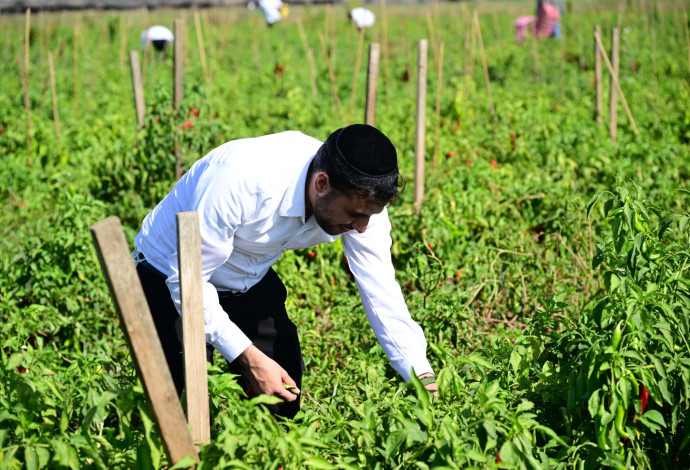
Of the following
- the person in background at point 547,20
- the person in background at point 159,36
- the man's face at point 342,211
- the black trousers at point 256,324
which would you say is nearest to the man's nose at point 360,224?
the man's face at point 342,211

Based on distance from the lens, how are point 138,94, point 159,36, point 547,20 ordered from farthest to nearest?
point 547,20 → point 159,36 → point 138,94

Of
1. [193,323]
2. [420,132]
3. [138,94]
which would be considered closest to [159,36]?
[138,94]

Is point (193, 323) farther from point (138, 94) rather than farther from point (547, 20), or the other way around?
point (547, 20)

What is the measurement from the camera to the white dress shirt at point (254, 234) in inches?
76.6

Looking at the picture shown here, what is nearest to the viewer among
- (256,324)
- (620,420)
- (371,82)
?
(620,420)

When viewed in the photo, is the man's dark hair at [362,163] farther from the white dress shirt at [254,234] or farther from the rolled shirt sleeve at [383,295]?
the rolled shirt sleeve at [383,295]

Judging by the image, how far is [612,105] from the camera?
613 cm

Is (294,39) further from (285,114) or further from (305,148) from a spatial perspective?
(305,148)

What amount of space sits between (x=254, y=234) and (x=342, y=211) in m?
0.30

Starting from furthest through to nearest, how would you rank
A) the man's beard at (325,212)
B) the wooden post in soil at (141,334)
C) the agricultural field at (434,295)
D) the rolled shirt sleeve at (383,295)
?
the rolled shirt sleeve at (383,295) → the man's beard at (325,212) → the agricultural field at (434,295) → the wooden post in soil at (141,334)

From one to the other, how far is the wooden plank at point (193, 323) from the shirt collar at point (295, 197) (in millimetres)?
446

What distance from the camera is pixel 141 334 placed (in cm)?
158

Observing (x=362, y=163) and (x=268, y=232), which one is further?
(x=268, y=232)

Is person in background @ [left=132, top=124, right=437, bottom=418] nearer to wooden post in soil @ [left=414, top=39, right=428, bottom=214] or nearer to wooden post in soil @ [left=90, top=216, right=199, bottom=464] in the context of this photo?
wooden post in soil @ [left=90, top=216, right=199, bottom=464]
